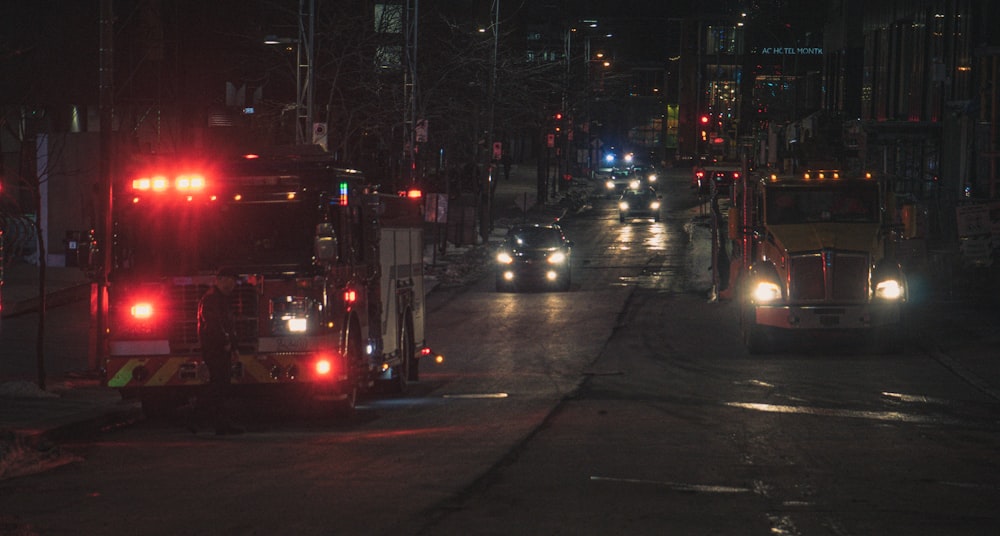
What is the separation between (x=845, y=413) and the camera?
16391 millimetres

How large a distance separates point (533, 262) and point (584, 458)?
24.5 m

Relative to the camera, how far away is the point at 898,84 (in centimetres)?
5541

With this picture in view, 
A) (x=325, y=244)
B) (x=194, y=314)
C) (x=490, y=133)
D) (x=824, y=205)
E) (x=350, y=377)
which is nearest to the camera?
(x=325, y=244)

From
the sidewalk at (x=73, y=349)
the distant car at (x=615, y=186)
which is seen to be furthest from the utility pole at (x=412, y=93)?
the distant car at (x=615, y=186)

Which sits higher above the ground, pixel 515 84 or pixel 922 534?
pixel 515 84

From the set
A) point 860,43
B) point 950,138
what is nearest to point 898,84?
point 950,138

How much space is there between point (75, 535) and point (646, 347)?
16428 mm

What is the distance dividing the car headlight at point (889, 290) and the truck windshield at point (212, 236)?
11.8 meters

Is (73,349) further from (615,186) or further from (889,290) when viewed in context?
(615,186)

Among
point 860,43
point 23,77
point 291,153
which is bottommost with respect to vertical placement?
point 291,153

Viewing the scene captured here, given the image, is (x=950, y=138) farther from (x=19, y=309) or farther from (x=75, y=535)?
(x=75, y=535)

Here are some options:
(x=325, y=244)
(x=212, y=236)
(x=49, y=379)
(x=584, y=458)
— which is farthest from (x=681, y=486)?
(x=49, y=379)

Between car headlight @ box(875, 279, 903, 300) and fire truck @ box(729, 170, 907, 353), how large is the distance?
0.02m

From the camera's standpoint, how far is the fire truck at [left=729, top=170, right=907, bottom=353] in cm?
2331
